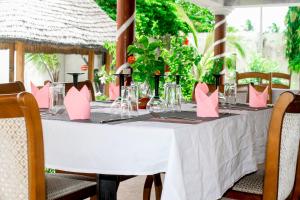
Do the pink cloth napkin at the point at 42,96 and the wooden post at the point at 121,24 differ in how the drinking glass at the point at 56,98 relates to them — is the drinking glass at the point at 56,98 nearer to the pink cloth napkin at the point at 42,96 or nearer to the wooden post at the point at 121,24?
the pink cloth napkin at the point at 42,96

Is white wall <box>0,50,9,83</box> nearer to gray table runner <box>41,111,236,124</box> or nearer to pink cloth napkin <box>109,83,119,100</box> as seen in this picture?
pink cloth napkin <box>109,83,119,100</box>

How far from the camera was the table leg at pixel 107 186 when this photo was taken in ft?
6.53

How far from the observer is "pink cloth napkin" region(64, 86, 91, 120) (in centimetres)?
214

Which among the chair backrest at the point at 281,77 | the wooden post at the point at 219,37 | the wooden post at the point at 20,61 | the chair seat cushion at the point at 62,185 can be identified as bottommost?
the chair seat cushion at the point at 62,185

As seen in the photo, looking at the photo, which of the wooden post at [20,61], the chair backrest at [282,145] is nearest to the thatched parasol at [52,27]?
the wooden post at [20,61]

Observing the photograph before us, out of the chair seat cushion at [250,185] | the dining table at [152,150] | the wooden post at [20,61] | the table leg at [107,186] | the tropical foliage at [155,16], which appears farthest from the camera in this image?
the tropical foliage at [155,16]

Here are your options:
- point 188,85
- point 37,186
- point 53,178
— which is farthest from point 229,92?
point 188,85

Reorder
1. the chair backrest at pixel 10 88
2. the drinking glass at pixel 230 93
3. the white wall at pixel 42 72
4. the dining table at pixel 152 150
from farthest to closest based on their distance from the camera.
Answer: the white wall at pixel 42 72, the drinking glass at pixel 230 93, the chair backrest at pixel 10 88, the dining table at pixel 152 150

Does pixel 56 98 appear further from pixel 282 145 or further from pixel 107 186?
pixel 282 145

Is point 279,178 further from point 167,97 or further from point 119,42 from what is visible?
point 119,42

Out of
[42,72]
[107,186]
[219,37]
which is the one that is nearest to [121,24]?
[107,186]

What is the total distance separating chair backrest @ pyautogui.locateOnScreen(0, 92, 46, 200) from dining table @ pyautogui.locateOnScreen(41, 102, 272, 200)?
34cm

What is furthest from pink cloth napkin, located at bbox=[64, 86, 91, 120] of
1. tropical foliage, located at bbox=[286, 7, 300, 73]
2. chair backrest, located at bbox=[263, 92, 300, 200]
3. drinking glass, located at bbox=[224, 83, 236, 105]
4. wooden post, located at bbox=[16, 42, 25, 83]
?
tropical foliage, located at bbox=[286, 7, 300, 73]

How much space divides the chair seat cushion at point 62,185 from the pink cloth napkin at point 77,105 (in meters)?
0.31
